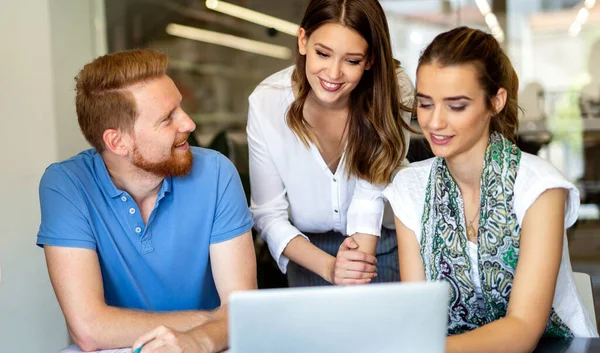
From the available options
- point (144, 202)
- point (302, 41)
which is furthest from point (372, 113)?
point (144, 202)

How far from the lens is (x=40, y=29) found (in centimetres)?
280

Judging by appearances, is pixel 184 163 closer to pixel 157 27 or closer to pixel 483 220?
pixel 483 220

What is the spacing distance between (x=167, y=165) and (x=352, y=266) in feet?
1.78

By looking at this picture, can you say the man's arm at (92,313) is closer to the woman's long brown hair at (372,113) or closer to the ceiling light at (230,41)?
the woman's long brown hair at (372,113)

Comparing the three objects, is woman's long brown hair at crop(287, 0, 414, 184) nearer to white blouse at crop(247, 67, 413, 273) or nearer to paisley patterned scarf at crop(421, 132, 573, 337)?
white blouse at crop(247, 67, 413, 273)

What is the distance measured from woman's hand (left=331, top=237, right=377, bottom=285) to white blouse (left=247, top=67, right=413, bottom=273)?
18 cm

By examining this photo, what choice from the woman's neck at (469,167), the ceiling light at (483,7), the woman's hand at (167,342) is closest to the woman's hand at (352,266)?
the woman's neck at (469,167)

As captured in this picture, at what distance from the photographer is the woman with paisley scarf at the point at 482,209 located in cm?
173

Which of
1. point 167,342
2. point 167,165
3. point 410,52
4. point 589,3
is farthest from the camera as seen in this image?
point 410,52

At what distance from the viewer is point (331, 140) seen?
237cm

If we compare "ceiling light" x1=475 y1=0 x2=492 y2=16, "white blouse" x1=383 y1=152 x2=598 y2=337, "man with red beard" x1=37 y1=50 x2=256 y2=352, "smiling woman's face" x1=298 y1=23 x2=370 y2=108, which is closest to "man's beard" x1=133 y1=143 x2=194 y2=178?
"man with red beard" x1=37 y1=50 x2=256 y2=352

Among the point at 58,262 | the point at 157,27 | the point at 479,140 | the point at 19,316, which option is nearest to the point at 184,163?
the point at 58,262

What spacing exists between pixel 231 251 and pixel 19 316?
3.32ft

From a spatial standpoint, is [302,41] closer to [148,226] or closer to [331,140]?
[331,140]
